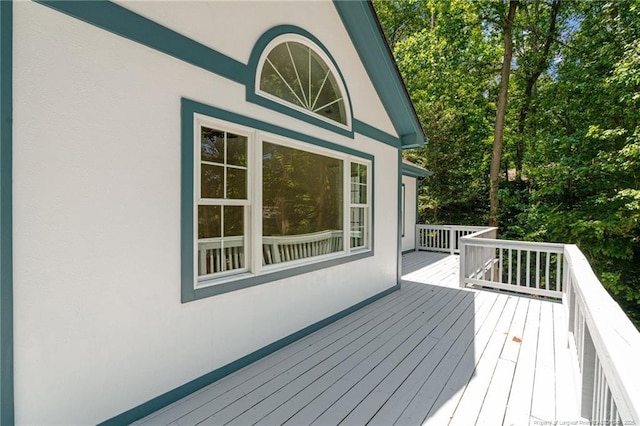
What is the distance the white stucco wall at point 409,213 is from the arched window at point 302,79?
6497mm

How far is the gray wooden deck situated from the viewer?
2340 millimetres

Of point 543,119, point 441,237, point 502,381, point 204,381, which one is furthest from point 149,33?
point 543,119

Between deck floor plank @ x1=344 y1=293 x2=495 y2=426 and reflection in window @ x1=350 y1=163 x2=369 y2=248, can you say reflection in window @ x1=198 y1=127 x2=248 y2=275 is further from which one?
reflection in window @ x1=350 y1=163 x2=369 y2=248

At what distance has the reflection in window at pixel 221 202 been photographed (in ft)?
9.07

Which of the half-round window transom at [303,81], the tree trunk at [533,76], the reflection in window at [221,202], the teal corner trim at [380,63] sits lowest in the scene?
the reflection in window at [221,202]

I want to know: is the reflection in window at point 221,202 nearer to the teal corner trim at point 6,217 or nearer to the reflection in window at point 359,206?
the teal corner trim at point 6,217

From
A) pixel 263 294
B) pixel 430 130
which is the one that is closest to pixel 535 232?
pixel 430 130

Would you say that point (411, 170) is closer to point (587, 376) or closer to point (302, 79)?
point (302, 79)

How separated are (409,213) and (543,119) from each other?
628 cm

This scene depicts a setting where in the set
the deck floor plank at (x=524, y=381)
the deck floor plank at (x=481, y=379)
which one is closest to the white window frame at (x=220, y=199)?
the deck floor plank at (x=481, y=379)

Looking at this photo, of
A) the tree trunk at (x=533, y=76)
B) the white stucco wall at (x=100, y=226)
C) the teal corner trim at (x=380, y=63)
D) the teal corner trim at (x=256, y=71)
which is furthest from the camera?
the tree trunk at (x=533, y=76)

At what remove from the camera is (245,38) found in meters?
3.01

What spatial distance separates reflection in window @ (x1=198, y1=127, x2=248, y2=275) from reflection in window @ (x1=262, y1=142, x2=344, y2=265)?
0.33 meters

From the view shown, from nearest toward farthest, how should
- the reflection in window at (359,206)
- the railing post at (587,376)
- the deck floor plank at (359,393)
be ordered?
1. the railing post at (587,376)
2. the deck floor plank at (359,393)
3. the reflection in window at (359,206)
